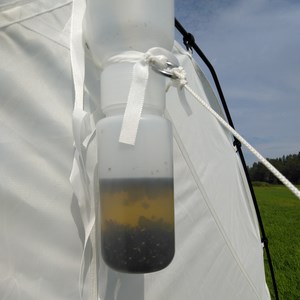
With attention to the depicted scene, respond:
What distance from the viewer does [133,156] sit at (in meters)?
0.53

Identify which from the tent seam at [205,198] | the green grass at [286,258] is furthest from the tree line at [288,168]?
the tent seam at [205,198]

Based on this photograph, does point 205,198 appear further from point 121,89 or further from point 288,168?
point 288,168

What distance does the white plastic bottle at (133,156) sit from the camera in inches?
20.7

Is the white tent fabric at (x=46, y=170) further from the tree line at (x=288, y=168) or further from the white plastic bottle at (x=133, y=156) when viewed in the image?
the tree line at (x=288, y=168)

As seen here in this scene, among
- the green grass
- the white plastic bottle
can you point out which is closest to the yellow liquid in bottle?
the white plastic bottle

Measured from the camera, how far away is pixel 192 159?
3.34 feet

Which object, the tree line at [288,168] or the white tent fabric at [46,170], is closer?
the white tent fabric at [46,170]

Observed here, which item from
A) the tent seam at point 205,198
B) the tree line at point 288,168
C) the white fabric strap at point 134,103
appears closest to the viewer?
the white fabric strap at point 134,103

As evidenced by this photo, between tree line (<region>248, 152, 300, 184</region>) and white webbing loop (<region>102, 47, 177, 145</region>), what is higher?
tree line (<region>248, 152, 300, 184</region>)

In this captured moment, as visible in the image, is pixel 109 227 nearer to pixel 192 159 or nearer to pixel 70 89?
pixel 70 89

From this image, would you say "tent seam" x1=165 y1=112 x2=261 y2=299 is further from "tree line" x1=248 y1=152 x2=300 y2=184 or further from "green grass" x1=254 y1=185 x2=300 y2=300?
"tree line" x1=248 y1=152 x2=300 y2=184

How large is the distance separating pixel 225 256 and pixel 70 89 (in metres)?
0.74

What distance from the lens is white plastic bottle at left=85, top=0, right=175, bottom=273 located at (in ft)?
1.73

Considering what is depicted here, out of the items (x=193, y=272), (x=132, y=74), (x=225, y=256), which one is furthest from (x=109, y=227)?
(x=225, y=256)
